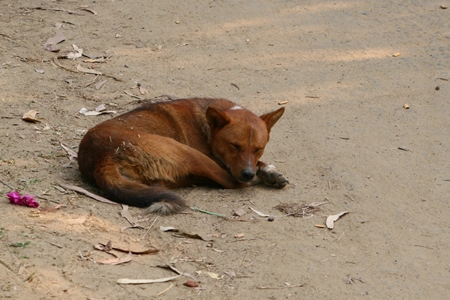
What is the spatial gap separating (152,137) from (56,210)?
4.28ft

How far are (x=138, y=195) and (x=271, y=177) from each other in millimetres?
1326

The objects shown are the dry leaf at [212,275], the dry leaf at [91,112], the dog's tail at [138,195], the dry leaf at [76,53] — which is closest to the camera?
the dry leaf at [212,275]

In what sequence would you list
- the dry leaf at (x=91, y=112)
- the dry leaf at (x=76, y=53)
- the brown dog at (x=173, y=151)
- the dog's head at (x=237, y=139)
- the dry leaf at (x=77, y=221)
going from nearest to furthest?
the dry leaf at (x=77, y=221) → the brown dog at (x=173, y=151) → the dog's head at (x=237, y=139) → the dry leaf at (x=91, y=112) → the dry leaf at (x=76, y=53)

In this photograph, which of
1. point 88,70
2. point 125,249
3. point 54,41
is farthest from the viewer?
point 54,41

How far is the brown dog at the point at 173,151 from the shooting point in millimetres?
6094

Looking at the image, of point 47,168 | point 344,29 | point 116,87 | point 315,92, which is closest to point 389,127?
point 315,92

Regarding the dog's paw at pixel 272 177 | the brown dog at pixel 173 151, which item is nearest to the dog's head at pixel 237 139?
the brown dog at pixel 173 151

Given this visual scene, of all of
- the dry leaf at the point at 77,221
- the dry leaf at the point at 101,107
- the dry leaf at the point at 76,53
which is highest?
the dry leaf at the point at 77,221

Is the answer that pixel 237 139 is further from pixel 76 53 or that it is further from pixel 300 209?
pixel 76 53

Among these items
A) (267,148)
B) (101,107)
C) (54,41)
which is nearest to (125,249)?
(267,148)

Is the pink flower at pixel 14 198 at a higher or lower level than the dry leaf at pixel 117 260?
higher

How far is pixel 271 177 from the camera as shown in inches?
262

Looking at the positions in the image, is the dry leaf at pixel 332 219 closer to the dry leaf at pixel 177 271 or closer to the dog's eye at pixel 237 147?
the dog's eye at pixel 237 147

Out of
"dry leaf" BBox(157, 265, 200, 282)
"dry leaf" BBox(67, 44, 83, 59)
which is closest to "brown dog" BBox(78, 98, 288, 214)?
"dry leaf" BBox(157, 265, 200, 282)
